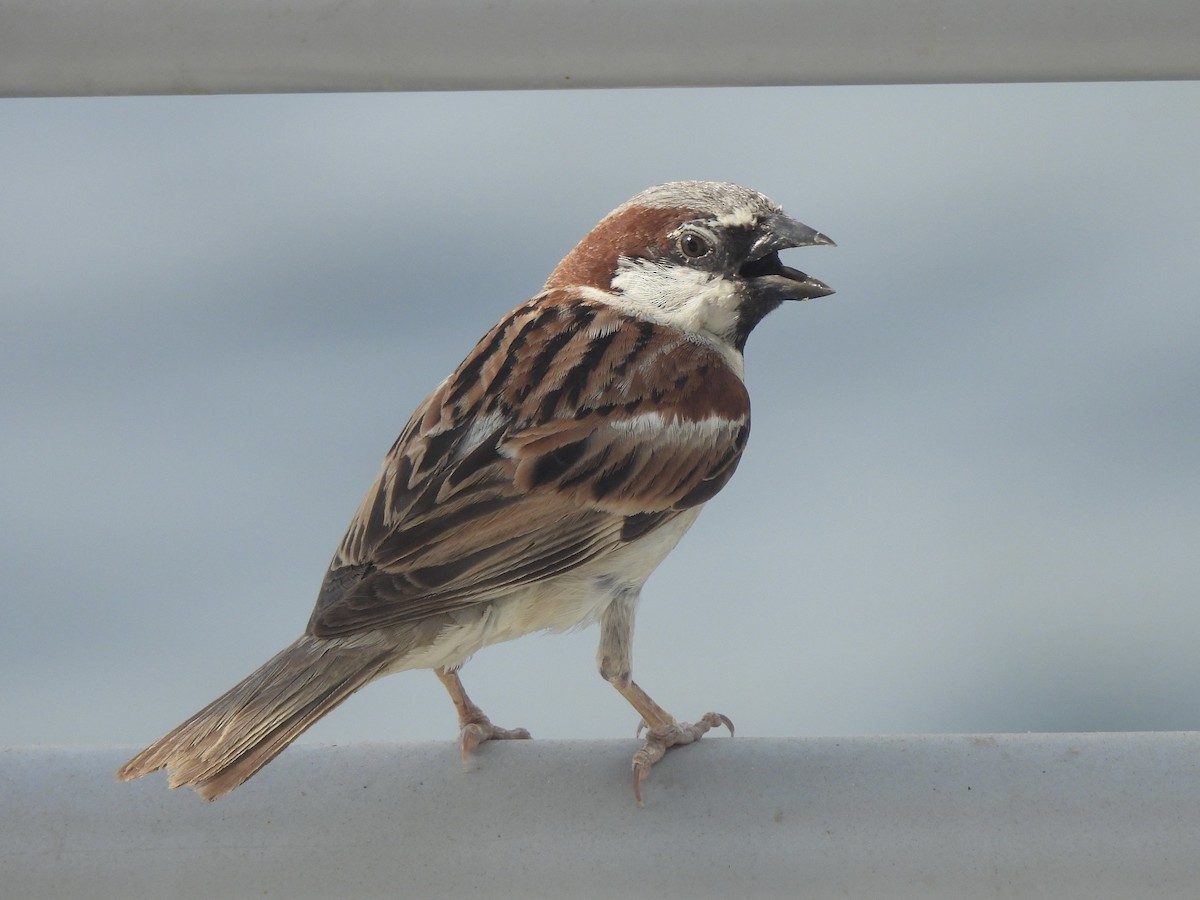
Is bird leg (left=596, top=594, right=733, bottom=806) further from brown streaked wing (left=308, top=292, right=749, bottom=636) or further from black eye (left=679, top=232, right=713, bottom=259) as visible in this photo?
black eye (left=679, top=232, right=713, bottom=259)

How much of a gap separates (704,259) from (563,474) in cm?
46

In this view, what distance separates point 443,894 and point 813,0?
0.96m

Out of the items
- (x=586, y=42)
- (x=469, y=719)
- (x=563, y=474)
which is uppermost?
(x=586, y=42)

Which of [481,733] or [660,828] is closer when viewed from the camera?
[660,828]

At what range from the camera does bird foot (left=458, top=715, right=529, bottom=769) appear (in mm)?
1506

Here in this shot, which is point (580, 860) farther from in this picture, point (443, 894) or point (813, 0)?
point (813, 0)

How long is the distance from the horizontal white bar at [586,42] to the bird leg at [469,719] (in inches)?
32.0

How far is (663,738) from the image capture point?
1.65 m

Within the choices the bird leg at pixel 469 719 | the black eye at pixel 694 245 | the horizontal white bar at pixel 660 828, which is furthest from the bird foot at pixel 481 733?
the black eye at pixel 694 245

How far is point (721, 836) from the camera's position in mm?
1301

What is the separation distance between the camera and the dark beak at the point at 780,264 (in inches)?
76.1

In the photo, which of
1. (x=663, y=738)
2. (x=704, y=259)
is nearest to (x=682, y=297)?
(x=704, y=259)

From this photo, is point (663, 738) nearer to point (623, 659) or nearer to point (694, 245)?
point (623, 659)

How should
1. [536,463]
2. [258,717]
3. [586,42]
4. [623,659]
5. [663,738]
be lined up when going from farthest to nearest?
[623,659]
[536,463]
[663,738]
[258,717]
[586,42]
